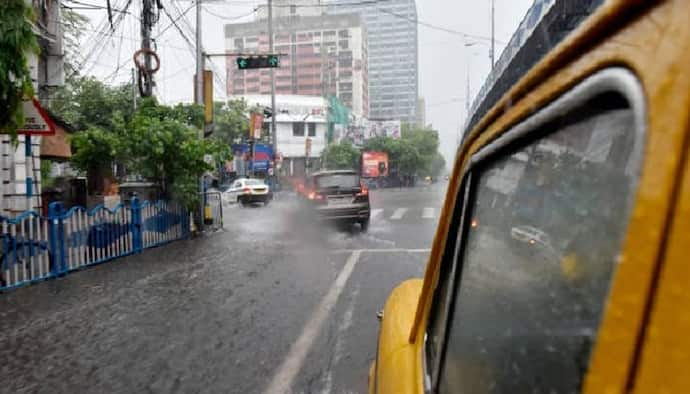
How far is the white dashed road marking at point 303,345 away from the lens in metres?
3.87

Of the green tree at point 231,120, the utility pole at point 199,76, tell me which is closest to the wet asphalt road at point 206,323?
the utility pole at point 199,76

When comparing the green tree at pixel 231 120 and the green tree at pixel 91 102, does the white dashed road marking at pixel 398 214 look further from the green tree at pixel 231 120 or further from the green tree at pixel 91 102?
the green tree at pixel 231 120

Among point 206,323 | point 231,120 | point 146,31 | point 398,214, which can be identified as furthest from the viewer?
point 231,120

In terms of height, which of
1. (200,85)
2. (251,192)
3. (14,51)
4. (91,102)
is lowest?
(251,192)

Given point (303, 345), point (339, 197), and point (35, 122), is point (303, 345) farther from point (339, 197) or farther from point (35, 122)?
point (339, 197)

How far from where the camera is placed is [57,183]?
19641 mm

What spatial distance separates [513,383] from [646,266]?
17.4 inches

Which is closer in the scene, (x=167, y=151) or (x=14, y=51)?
(x=14, y=51)

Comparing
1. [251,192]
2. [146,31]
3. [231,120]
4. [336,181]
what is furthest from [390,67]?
[146,31]

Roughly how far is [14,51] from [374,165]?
178 feet

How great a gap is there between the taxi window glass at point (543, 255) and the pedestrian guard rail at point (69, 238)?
7772 mm

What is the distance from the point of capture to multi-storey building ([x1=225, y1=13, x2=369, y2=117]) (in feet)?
275

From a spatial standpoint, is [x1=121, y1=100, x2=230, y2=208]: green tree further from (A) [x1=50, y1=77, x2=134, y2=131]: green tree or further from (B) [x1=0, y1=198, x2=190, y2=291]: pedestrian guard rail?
(A) [x1=50, y1=77, x2=134, y2=131]: green tree

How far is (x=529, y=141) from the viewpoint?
0.94 m
